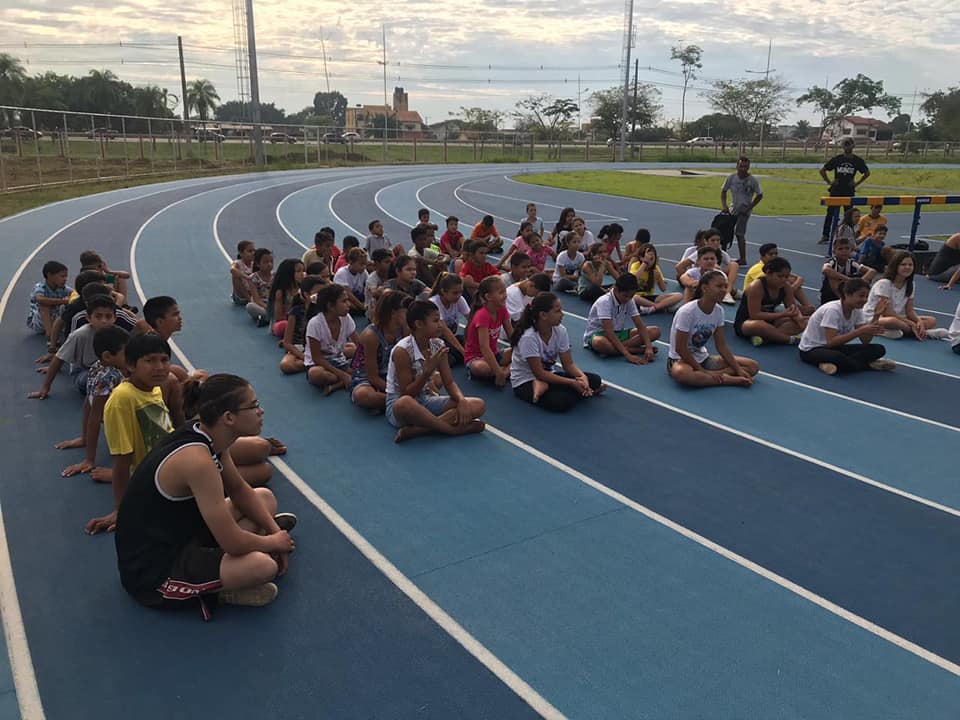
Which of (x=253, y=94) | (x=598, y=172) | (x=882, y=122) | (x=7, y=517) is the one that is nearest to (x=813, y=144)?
(x=882, y=122)

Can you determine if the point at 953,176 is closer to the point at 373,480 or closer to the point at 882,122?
the point at 373,480

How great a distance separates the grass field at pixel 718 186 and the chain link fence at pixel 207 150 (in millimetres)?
14571

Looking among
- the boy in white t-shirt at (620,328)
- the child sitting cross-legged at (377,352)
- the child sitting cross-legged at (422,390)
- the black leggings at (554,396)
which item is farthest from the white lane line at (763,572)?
the boy in white t-shirt at (620,328)

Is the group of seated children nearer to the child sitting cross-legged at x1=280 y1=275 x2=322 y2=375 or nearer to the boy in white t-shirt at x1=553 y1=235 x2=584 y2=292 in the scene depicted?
the child sitting cross-legged at x1=280 y1=275 x2=322 y2=375

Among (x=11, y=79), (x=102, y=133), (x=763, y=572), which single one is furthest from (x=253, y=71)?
(x=763, y=572)

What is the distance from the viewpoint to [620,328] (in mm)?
9430

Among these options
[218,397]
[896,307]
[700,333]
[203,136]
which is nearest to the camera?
[218,397]

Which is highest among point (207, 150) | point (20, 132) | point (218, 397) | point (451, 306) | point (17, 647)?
point (20, 132)

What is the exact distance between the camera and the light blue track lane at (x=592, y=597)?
378 cm

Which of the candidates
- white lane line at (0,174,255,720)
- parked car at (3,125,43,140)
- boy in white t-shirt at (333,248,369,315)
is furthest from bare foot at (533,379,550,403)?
parked car at (3,125,43,140)

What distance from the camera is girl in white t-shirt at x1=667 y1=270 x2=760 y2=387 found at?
8.11m

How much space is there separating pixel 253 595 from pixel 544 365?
4.07m

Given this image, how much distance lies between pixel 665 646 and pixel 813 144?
3187 inches

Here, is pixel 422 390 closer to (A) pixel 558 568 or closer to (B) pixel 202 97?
(A) pixel 558 568
